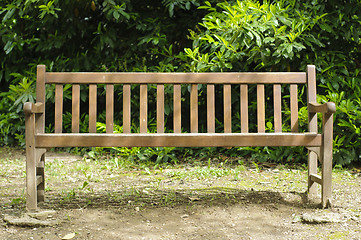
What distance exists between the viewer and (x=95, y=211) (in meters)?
3.45

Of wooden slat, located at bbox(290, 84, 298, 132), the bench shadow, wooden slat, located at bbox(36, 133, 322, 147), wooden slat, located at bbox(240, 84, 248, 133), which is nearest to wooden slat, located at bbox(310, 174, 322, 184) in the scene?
the bench shadow

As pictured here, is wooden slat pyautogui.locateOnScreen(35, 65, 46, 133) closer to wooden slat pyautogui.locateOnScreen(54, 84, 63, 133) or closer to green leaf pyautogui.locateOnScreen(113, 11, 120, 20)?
wooden slat pyautogui.locateOnScreen(54, 84, 63, 133)

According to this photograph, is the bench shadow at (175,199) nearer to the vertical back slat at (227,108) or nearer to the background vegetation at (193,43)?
the vertical back slat at (227,108)

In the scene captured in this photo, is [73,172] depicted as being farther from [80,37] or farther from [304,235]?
[304,235]

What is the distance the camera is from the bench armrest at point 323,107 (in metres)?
3.39

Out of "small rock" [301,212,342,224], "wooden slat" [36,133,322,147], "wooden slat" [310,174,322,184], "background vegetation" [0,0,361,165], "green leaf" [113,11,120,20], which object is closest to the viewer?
"small rock" [301,212,342,224]

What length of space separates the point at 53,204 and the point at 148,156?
205 cm

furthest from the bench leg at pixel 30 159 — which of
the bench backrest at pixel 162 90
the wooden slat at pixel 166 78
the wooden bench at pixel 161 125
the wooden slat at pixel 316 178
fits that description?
the wooden slat at pixel 316 178

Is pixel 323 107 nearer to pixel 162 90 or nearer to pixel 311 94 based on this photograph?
pixel 311 94

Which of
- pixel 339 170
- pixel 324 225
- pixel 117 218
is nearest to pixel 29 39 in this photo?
pixel 117 218

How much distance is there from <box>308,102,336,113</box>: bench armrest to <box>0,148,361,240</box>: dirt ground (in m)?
0.75

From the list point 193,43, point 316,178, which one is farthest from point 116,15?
point 316,178

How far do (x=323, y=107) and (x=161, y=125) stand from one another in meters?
1.29

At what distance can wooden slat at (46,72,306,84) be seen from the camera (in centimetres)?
370
